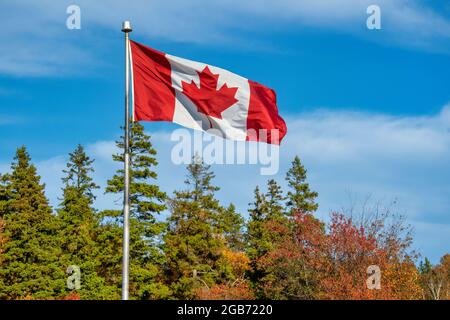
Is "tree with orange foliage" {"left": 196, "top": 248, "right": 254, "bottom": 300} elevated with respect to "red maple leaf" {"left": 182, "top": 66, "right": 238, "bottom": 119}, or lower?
lower

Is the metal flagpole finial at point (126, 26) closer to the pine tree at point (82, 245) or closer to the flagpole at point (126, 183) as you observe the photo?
the flagpole at point (126, 183)

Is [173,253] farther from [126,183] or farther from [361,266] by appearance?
[126,183]

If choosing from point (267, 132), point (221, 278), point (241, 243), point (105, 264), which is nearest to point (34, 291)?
point (105, 264)

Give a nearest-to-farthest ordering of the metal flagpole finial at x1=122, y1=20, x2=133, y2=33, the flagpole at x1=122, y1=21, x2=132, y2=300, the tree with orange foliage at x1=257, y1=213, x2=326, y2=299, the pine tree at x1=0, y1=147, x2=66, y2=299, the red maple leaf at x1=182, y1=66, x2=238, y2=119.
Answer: the flagpole at x1=122, y1=21, x2=132, y2=300 < the metal flagpole finial at x1=122, y1=20, x2=133, y2=33 < the red maple leaf at x1=182, y1=66, x2=238, y2=119 < the tree with orange foliage at x1=257, y1=213, x2=326, y2=299 < the pine tree at x1=0, y1=147, x2=66, y2=299

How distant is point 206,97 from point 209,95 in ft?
0.27

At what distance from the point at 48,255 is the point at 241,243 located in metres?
38.6

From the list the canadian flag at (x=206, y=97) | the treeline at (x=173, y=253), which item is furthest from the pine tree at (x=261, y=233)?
the canadian flag at (x=206, y=97)

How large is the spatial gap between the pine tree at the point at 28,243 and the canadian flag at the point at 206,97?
29551 mm

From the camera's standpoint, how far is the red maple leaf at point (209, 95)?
1428cm

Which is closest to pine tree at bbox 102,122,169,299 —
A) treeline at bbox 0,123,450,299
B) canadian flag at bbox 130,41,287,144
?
treeline at bbox 0,123,450,299

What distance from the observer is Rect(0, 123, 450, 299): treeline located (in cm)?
3097

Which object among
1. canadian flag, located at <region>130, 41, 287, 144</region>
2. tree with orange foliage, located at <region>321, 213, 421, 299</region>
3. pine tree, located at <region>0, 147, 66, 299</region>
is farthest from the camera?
pine tree, located at <region>0, 147, 66, 299</region>
